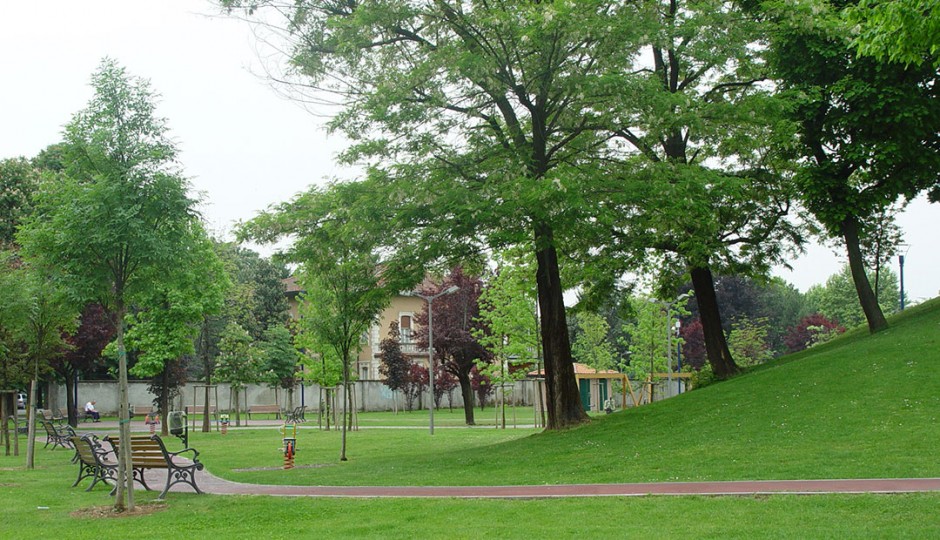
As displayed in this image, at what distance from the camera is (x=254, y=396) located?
220 ft

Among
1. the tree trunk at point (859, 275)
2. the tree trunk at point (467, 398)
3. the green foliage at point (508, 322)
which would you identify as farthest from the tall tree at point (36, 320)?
the tree trunk at point (859, 275)

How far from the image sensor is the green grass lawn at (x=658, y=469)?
32.7 ft

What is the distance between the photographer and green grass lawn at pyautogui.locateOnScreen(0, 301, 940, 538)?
997 centimetres

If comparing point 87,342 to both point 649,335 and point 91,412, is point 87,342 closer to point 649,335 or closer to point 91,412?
point 91,412

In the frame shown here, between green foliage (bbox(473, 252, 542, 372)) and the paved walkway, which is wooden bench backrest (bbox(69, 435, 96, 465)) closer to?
the paved walkway

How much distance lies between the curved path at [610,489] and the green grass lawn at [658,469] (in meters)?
0.54

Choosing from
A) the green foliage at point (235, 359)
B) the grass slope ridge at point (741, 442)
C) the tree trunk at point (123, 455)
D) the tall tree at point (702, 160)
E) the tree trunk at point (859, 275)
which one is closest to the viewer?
the tree trunk at point (123, 455)

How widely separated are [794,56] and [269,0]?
1530cm

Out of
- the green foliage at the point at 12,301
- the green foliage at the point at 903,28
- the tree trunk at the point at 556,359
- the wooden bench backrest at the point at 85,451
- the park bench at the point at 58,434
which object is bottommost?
the park bench at the point at 58,434

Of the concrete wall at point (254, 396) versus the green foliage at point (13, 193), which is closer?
the green foliage at point (13, 193)

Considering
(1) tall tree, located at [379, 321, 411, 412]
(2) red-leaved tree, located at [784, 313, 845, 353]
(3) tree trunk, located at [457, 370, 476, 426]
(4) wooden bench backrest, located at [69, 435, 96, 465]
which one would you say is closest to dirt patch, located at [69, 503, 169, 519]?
(4) wooden bench backrest, located at [69, 435, 96, 465]

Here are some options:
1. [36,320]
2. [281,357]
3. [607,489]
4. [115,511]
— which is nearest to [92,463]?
[115,511]

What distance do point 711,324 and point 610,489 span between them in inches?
650

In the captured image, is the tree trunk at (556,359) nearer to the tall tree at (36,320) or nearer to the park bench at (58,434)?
the tall tree at (36,320)
